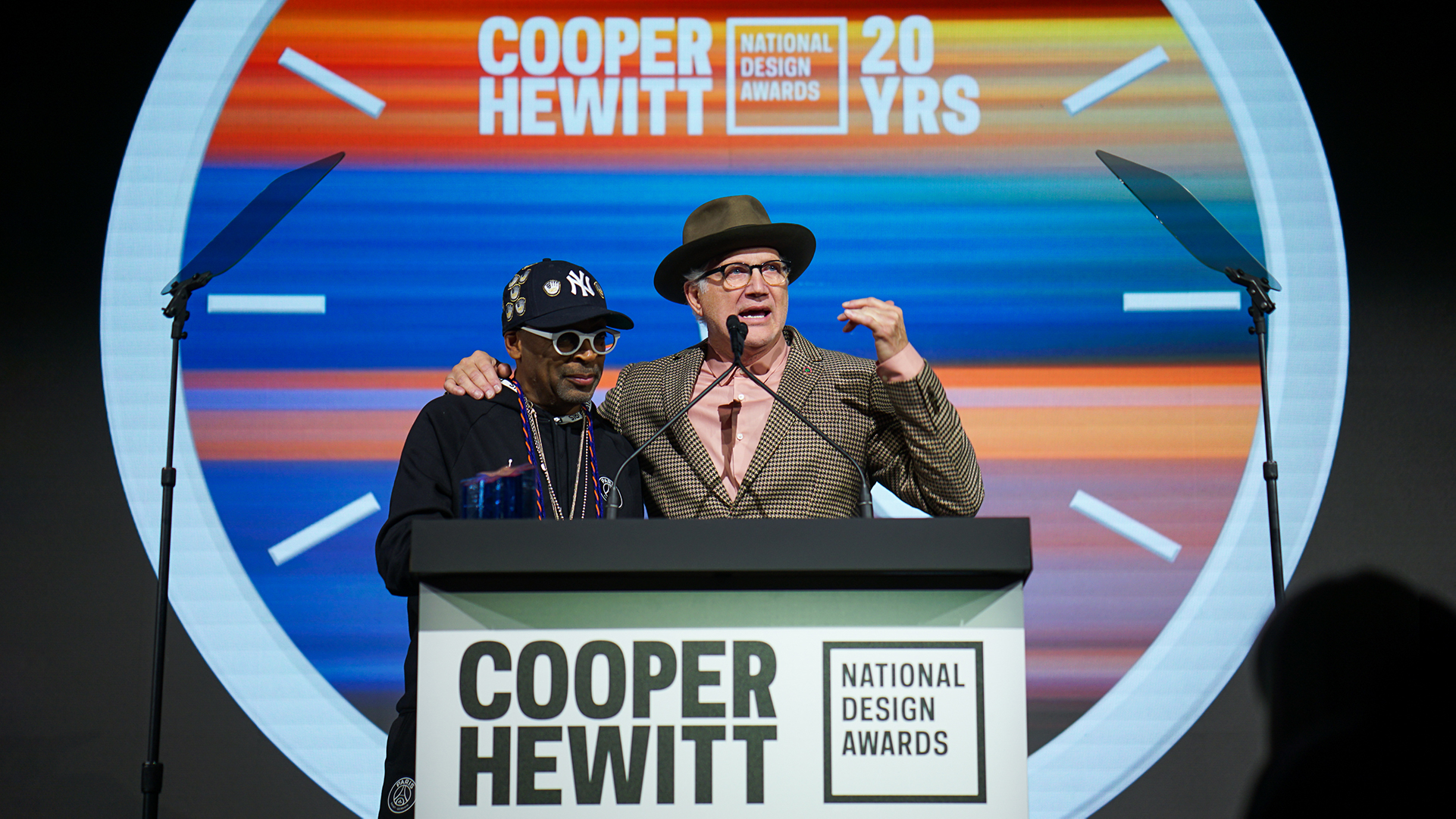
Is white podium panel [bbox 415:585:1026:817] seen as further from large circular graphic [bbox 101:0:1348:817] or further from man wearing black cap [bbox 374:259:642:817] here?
large circular graphic [bbox 101:0:1348:817]

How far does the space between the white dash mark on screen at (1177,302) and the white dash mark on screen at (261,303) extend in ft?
7.87

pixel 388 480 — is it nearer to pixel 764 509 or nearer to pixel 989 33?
pixel 764 509

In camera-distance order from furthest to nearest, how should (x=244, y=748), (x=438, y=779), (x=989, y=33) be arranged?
(x=989, y=33)
(x=244, y=748)
(x=438, y=779)

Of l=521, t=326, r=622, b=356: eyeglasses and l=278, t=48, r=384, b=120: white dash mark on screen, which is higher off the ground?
l=278, t=48, r=384, b=120: white dash mark on screen

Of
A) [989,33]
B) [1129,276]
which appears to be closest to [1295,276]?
[1129,276]

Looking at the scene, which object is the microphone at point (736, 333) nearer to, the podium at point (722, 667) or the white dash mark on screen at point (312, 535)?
the podium at point (722, 667)

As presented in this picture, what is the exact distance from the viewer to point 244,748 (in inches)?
118

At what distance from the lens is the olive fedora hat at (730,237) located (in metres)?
2.29

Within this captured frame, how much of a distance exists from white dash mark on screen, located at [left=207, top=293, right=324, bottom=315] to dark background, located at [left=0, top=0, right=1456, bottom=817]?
0.42 m

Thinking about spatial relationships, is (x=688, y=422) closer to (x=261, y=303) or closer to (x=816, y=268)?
(x=816, y=268)

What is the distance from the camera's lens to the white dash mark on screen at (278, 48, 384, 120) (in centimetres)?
321

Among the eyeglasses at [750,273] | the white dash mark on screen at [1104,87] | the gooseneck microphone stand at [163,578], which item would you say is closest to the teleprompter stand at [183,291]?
the gooseneck microphone stand at [163,578]

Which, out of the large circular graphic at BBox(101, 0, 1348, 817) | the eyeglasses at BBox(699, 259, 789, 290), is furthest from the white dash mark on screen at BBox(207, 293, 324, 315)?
the eyeglasses at BBox(699, 259, 789, 290)

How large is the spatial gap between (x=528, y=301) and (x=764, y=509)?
62 cm
